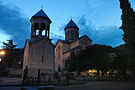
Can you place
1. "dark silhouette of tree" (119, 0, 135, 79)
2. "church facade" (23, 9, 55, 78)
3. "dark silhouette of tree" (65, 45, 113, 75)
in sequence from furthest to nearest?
"dark silhouette of tree" (65, 45, 113, 75) < "church facade" (23, 9, 55, 78) < "dark silhouette of tree" (119, 0, 135, 79)

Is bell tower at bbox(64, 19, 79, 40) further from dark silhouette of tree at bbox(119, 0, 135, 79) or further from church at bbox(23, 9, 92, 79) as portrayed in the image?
dark silhouette of tree at bbox(119, 0, 135, 79)

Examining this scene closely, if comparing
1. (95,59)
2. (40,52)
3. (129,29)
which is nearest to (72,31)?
(95,59)

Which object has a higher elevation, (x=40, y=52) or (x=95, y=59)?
(x=40, y=52)

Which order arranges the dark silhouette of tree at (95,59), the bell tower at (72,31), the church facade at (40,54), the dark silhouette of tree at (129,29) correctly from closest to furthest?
the dark silhouette of tree at (129,29) < the church facade at (40,54) < the dark silhouette of tree at (95,59) < the bell tower at (72,31)

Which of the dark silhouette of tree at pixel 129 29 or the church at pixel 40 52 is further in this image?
the church at pixel 40 52

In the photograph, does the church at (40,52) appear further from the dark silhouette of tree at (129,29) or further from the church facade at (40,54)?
the dark silhouette of tree at (129,29)

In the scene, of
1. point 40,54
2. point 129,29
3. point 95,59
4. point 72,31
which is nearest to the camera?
point 129,29

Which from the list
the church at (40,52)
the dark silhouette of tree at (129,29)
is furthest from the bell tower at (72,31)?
the dark silhouette of tree at (129,29)

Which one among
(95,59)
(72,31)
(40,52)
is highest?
(72,31)

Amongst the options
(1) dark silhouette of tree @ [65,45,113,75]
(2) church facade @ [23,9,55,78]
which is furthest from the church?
(1) dark silhouette of tree @ [65,45,113,75]

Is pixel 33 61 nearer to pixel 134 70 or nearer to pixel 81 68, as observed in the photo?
pixel 81 68

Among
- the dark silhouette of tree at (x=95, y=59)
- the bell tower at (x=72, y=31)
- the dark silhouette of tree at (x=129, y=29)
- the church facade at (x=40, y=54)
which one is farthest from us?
the bell tower at (x=72, y=31)

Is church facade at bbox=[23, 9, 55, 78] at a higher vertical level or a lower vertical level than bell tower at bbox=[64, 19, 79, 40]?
lower

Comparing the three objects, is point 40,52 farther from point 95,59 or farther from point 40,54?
point 95,59
